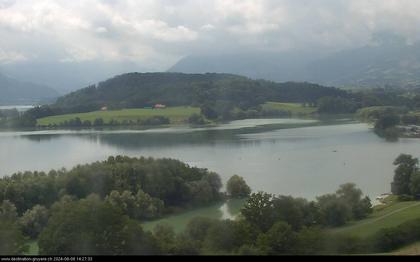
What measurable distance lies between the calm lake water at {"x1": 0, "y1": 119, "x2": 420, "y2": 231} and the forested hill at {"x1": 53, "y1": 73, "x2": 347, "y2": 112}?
16791 millimetres

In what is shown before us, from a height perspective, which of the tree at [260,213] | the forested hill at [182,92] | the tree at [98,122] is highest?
the forested hill at [182,92]

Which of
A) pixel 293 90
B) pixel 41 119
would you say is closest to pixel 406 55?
pixel 293 90

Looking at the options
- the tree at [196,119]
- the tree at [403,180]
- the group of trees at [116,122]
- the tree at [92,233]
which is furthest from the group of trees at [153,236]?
the group of trees at [116,122]

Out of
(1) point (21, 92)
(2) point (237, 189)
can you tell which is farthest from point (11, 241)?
(1) point (21, 92)

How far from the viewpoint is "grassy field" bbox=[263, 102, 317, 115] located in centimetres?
5359

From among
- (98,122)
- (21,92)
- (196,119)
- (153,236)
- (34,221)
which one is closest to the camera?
(153,236)

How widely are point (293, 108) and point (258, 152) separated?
30297 mm

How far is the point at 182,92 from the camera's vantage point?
59750mm

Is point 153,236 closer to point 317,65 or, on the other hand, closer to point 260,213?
point 260,213

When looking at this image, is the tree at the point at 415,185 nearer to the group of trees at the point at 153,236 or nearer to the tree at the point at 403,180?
→ the tree at the point at 403,180

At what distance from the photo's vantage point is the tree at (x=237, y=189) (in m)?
15.8

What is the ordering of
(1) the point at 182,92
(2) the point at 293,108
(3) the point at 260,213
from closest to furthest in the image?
(3) the point at 260,213, (2) the point at 293,108, (1) the point at 182,92

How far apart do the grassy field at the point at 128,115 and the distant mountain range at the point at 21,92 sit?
66.4m

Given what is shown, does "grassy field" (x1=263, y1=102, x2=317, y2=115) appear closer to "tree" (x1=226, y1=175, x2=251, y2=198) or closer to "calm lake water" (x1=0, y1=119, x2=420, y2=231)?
"calm lake water" (x1=0, y1=119, x2=420, y2=231)
